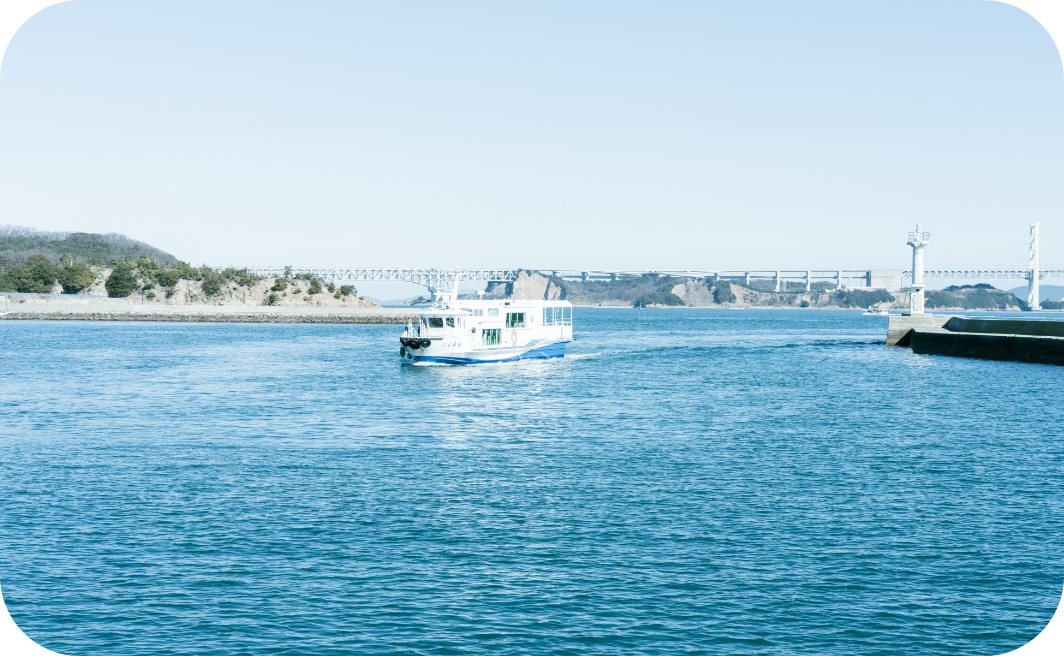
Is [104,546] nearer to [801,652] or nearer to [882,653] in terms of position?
[801,652]

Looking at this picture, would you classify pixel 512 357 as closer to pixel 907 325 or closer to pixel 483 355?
pixel 483 355

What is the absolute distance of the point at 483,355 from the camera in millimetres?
67875

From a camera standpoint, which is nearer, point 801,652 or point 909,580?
point 801,652

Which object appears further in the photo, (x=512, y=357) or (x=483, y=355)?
(x=512, y=357)

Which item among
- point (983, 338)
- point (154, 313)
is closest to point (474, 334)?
point (983, 338)

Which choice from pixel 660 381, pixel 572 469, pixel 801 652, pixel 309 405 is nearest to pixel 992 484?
pixel 572 469

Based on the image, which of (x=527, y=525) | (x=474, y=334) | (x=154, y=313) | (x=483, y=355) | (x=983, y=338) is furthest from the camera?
(x=154, y=313)

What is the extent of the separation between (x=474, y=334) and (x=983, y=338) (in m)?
43.1

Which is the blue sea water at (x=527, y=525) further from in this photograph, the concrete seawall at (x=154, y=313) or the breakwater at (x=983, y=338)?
the concrete seawall at (x=154, y=313)

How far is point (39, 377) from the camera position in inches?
2269

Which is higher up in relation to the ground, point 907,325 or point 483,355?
point 907,325

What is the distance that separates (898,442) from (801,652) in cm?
2135

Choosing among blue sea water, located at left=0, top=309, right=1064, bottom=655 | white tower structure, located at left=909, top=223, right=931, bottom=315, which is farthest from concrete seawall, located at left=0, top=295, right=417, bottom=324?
blue sea water, located at left=0, top=309, right=1064, bottom=655

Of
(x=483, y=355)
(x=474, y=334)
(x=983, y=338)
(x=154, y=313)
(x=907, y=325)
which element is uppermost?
(x=907, y=325)
